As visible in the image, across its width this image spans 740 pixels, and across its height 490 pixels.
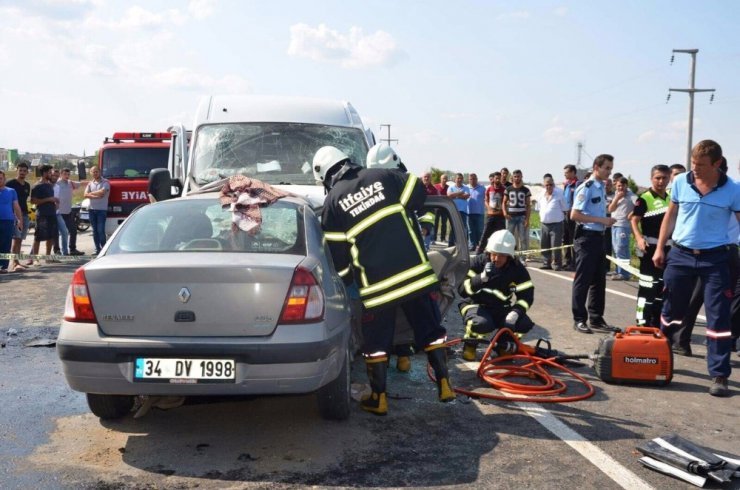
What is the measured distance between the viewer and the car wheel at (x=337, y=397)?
4.90m

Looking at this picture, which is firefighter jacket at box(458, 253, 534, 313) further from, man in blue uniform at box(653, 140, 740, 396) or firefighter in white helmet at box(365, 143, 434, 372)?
man in blue uniform at box(653, 140, 740, 396)

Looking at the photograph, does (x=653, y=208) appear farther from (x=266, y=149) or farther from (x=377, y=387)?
(x=377, y=387)

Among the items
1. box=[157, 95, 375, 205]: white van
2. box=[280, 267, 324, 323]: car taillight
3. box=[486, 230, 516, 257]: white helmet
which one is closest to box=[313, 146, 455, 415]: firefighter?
box=[280, 267, 324, 323]: car taillight

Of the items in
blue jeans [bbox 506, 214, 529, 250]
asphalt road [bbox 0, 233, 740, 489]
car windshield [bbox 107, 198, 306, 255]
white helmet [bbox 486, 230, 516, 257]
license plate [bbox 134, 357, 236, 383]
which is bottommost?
asphalt road [bbox 0, 233, 740, 489]

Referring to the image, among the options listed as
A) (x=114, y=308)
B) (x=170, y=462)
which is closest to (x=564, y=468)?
(x=170, y=462)

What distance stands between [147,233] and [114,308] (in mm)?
724

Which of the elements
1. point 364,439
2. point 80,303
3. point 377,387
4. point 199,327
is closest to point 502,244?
point 377,387

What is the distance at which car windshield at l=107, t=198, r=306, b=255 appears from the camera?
477 centimetres

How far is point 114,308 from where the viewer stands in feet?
14.3

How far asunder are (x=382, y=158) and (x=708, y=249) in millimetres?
2791

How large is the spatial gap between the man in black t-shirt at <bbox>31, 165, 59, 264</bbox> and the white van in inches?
246

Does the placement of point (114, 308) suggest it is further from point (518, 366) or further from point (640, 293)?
point (640, 293)

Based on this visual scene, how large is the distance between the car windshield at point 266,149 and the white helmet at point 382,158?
2.52 m

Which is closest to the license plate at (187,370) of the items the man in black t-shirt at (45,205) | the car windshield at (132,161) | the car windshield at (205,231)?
the car windshield at (205,231)
